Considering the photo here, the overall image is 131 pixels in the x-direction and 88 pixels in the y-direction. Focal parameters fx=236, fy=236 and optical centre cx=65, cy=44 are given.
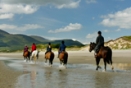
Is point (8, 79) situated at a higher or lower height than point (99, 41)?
lower

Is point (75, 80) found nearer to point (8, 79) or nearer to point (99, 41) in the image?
point (8, 79)

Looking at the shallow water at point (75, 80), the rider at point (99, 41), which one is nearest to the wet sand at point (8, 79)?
the shallow water at point (75, 80)

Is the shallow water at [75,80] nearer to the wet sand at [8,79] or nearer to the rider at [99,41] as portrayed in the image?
the wet sand at [8,79]

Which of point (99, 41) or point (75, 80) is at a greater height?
point (99, 41)

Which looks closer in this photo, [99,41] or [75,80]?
[75,80]

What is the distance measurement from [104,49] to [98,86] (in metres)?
7.87

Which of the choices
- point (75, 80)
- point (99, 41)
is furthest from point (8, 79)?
point (99, 41)

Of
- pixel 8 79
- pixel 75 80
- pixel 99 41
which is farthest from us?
pixel 99 41

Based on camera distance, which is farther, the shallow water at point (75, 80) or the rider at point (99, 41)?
the rider at point (99, 41)

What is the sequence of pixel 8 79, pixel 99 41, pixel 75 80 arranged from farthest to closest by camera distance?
pixel 99 41
pixel 8 79
pixel 75 80

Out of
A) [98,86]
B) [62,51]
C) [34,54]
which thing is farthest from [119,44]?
[98,86]

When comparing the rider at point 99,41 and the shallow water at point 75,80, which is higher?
the rider at point 99,41

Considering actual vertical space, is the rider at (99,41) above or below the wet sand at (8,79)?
above

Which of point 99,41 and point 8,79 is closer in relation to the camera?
point 8,79
